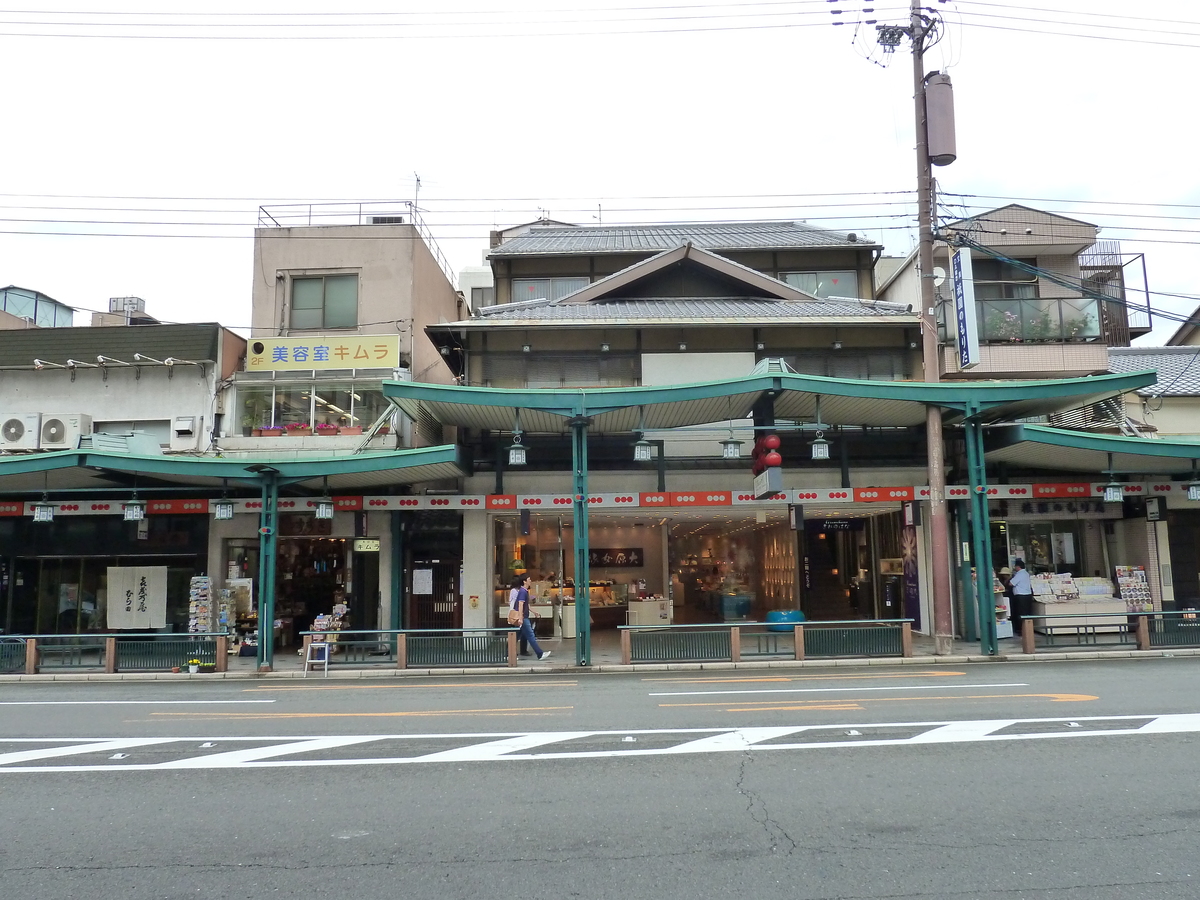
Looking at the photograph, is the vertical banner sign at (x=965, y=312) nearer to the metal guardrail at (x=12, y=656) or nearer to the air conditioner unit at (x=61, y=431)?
the metal guardrail at (x=12, y=656)

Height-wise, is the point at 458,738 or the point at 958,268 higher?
the point at 958,268

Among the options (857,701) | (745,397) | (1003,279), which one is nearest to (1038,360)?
(1003,279)

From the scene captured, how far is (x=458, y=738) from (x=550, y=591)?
12.8 meters

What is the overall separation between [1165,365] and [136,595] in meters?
30.6

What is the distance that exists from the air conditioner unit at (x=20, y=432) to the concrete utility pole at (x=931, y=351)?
22.1 meters

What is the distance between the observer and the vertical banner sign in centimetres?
1869

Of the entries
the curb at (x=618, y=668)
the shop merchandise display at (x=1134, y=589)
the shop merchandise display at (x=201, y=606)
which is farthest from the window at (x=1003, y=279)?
the shop merchandise display at (x=201, y=606)

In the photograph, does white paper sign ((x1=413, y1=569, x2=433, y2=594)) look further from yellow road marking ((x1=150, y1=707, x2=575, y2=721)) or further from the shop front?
yellow road marking ((x1=150, y1=707, x2=575, y2=721))

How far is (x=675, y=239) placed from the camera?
93.6 feet

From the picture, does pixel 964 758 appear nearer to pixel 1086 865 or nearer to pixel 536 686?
pixel 1086 865

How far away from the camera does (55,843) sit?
622 cm

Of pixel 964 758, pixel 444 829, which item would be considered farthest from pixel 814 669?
pixel 444 829

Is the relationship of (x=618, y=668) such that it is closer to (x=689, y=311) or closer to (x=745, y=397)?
(x=745, y=397)

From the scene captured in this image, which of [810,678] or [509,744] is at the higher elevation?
[509,744]
